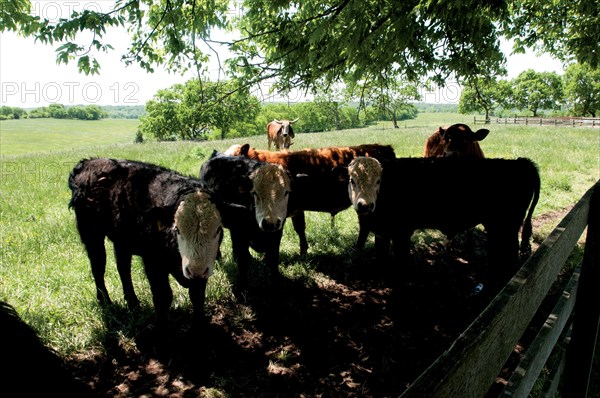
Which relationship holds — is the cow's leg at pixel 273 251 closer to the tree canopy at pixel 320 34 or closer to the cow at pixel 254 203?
the cow at pixel 254 203

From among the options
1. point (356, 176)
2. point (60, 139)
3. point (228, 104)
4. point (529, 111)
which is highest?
point (529, 111)

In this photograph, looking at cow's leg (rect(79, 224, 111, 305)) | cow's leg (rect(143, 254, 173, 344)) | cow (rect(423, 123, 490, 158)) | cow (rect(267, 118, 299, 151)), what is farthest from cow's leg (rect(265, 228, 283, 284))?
cow (rect(267, 118, 299, 151))

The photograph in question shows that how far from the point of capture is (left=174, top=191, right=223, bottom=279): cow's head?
344 centimetres

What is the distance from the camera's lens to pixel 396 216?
517cm

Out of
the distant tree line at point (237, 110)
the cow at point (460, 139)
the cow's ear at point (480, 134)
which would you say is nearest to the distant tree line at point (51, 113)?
the distant tree line at point (237, 110)

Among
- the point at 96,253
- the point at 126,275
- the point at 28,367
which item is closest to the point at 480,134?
the point at 126,275

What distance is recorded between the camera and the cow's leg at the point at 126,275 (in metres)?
4.45

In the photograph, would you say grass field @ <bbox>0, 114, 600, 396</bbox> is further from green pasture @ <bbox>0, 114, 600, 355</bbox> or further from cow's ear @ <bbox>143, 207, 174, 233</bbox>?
cow's ear @ <bbox>143, 207, 174, 233</bbox>

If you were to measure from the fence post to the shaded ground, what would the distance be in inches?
62.0

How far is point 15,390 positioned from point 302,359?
113 inches

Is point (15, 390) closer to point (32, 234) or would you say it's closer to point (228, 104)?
point (228, 104)

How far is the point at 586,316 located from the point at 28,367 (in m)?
3.04

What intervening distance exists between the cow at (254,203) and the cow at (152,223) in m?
0.60

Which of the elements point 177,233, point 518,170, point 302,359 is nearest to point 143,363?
point 177,233
